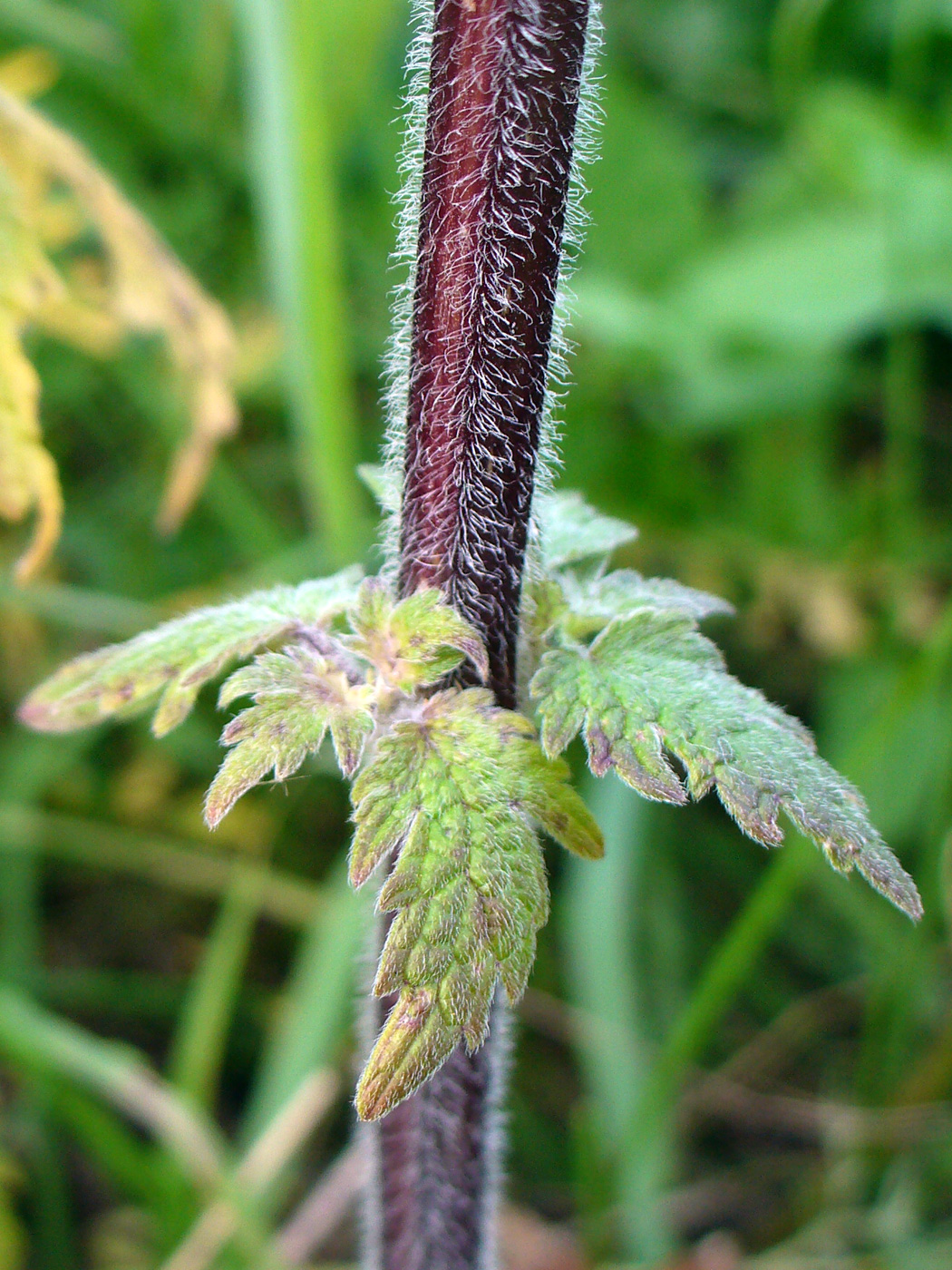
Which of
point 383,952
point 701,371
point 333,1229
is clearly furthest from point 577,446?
point 383,952

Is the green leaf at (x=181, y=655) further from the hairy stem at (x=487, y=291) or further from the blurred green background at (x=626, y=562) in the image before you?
the blurred green background at (x=626, y=562)

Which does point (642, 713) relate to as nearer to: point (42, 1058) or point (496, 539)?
point (496, 539)

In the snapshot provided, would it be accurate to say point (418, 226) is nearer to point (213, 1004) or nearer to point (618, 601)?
point (618, 601)

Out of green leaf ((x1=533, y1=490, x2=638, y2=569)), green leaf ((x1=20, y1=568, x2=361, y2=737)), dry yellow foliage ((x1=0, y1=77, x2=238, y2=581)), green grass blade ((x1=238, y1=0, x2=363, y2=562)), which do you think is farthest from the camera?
green grass blade ((x1=238, y1=0, x2=363, y2=562))

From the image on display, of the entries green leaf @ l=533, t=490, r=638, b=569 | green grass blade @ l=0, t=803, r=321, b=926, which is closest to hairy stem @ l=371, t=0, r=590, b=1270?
green leaf @ l=533, t=490, r=638, b=569

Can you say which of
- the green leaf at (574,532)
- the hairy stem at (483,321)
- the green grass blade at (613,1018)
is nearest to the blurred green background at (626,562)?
Answer: the green grass blade at (613,1018)

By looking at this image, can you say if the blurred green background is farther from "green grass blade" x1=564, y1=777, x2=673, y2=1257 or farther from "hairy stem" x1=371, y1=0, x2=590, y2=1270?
"hairy stem" x1=371, y1=0, x2=590, y2=1270
